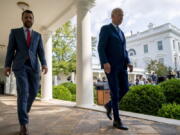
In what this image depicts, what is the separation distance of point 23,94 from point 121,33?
1.34 m

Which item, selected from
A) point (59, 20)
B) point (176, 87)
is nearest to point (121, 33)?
point (176, 87)

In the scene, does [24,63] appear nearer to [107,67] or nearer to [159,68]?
[107,67]

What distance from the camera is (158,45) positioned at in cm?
2378

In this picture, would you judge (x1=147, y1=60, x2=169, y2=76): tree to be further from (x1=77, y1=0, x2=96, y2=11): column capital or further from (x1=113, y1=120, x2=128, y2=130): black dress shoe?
(x1=113, y1=120, x2=128, y2=130): black dress shoe

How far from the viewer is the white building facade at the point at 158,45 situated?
73.5 ft

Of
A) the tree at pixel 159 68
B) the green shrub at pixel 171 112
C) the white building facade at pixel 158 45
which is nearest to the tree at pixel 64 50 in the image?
the green shrub at pixel 171 112

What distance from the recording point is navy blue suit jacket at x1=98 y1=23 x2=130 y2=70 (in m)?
1.92

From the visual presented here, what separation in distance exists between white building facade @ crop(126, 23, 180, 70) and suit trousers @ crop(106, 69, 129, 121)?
2103cm

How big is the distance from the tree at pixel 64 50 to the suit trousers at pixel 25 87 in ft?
27.8

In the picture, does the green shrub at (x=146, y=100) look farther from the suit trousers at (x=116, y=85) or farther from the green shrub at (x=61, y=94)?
the green shrub at (x=61, y=94)

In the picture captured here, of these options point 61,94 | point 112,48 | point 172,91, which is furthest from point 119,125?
point 61,94

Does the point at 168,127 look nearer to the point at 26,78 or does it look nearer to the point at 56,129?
the point at 56,129

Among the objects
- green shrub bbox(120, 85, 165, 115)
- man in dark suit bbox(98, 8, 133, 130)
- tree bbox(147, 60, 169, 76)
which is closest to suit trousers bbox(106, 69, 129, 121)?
man in dark suit bbox(98, 8, 133, 130)

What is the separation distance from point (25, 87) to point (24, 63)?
10.0 inches
